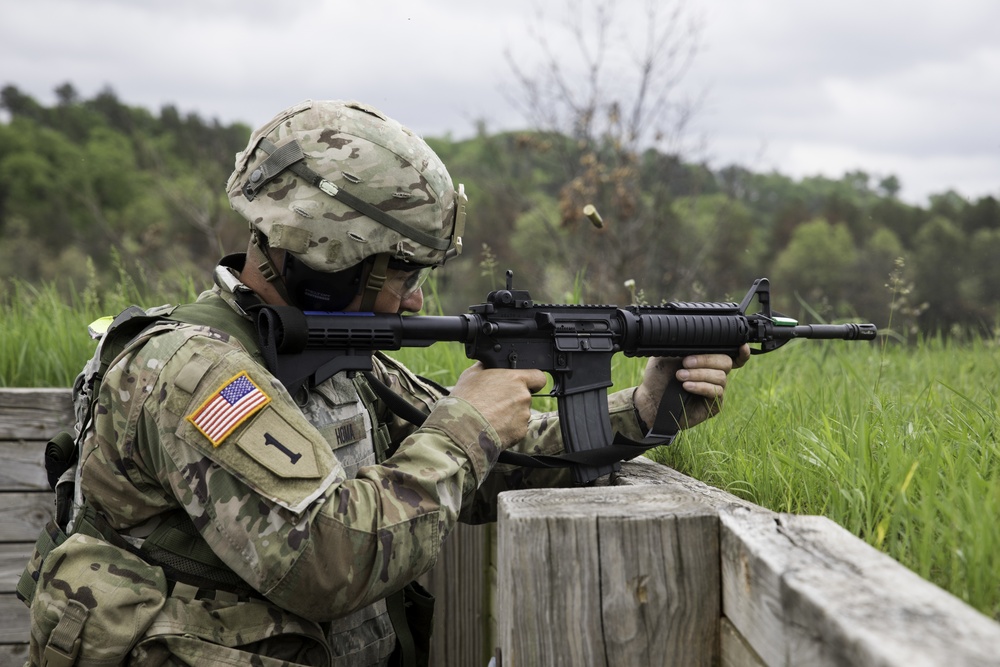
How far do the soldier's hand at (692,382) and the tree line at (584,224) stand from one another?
70cm

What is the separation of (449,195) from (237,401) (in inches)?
37.1

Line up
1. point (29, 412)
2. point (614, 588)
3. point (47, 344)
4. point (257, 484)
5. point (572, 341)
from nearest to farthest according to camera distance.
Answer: point (614, 588)
point (257, 484)
point (572, 341)
point (29, 412)
point (47, 344)

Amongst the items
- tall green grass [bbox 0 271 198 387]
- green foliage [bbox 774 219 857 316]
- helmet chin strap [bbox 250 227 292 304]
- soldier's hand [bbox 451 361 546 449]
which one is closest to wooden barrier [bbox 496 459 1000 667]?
soldier's hand [bbox 451 361 546 449]

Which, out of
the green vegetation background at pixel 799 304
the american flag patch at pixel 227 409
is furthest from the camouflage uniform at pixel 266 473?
the green vegetation background at pixel 799 304

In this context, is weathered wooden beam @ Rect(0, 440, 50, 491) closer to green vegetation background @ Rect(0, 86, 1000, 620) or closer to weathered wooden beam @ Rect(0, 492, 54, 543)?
weathered wooden beam @ Rect(0, 492, 54, 543)

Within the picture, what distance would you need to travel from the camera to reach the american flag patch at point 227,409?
2004 millimetres

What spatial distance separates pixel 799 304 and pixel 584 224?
6300 mm

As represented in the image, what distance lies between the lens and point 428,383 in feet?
10.3

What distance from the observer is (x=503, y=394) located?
2490 millimetres

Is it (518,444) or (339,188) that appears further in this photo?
(518,444)

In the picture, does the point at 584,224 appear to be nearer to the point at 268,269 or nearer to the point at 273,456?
the point at 268,269

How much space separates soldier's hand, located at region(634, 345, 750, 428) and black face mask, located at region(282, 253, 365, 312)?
1090 millimetres

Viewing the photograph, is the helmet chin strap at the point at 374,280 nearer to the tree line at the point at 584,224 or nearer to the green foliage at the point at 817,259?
the tree line at the point at 584,224

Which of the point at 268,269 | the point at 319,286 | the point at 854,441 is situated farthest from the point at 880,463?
the point at 268,269
